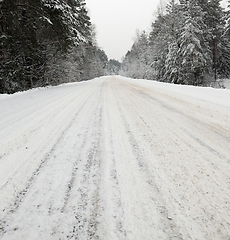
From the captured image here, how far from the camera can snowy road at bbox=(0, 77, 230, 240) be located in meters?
0.95

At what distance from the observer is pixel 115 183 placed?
4.36 ft

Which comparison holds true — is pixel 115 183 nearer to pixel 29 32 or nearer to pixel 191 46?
pixel 29 32

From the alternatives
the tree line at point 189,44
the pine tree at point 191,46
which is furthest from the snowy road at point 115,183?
the tree line at point 189,44

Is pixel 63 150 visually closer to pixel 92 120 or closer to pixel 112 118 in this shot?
pixel 92 120

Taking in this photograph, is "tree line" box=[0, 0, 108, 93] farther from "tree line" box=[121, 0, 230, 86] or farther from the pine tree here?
"tree line" box=[121, 0, 230, 86]

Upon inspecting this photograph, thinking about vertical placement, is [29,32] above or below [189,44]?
below

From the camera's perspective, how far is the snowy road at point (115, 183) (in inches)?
37.5

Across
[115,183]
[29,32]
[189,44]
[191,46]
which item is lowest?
[115,183]

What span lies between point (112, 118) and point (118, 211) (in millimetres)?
2220

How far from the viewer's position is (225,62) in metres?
25.3

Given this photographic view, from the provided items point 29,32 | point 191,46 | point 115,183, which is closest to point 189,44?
point 191,46

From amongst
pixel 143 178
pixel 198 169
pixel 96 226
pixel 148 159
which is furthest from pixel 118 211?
pixel 198 169

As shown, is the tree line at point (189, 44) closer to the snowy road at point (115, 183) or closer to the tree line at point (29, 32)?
the tree line at point (29, 32)

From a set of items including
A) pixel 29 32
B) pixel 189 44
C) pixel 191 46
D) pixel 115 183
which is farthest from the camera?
pixel 189 44
